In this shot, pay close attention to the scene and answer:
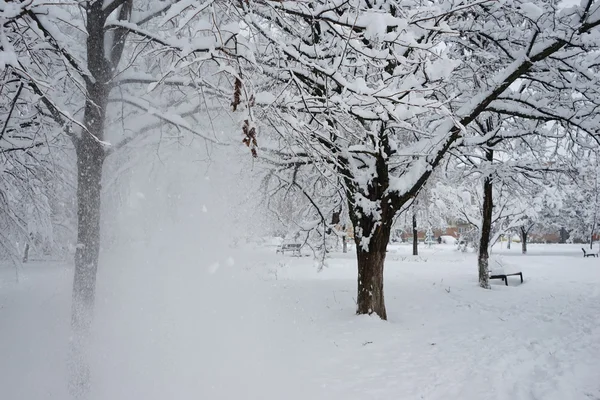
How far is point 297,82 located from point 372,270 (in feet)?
16.7

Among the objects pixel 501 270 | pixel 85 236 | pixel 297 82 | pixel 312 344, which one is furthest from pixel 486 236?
pixel 85 236

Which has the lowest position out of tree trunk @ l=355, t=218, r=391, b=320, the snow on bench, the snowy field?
the snowy field

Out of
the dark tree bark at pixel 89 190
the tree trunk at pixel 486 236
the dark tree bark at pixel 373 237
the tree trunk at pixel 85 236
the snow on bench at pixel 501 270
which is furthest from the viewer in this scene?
the snow on bench at pixel 501 270

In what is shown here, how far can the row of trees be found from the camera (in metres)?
3.16

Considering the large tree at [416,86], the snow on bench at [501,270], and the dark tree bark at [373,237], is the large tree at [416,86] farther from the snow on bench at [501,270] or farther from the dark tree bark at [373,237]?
the snow on bench at [501,270]

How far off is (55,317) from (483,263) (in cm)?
1256

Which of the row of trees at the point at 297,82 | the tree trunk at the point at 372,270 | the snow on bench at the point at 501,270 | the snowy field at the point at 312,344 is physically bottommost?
the snowy field at the point at 312,344

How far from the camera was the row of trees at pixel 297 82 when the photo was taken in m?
3.16

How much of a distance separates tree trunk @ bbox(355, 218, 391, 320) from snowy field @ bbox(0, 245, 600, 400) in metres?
A: 0.33

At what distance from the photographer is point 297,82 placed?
347 cm

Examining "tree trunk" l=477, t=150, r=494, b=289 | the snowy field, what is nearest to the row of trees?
the snowy field

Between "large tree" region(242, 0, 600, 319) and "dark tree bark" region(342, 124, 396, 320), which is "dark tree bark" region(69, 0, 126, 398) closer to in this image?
"large tree" region(242, 0, 600, 319)

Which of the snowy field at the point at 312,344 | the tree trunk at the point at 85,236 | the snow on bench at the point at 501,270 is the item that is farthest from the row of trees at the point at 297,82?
the snow on bench at the point at 501,270

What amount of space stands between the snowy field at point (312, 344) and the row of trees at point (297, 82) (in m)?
0.86
